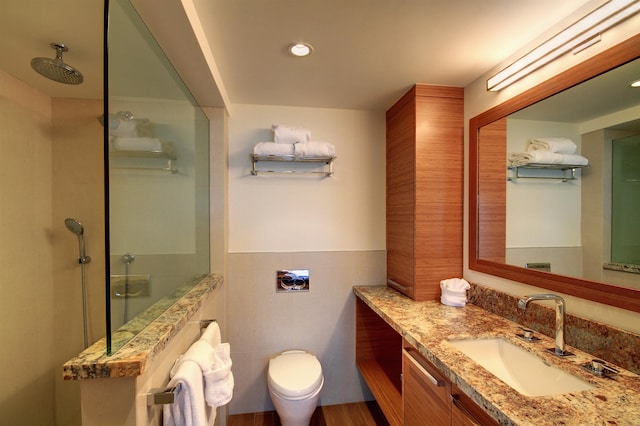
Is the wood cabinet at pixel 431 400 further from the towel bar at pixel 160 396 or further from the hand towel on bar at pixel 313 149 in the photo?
the hand towel on bar at pixel 313 149

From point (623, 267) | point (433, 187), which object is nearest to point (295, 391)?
point (433, 187)

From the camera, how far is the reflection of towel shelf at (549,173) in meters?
1.24

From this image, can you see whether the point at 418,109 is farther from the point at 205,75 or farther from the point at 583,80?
the point at 205,75

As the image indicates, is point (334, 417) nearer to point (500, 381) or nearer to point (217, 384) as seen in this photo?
point (217, 384)

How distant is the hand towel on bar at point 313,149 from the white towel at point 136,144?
0.95 meters

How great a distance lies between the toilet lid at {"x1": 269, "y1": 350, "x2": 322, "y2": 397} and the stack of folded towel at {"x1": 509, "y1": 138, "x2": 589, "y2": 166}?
1.79 m

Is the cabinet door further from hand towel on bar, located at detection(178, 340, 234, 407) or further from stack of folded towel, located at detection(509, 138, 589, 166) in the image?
stack of folded towel, located at detection(509, 138, 589, 166)

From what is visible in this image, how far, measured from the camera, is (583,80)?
1135mm

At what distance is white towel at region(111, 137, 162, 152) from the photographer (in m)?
0.86

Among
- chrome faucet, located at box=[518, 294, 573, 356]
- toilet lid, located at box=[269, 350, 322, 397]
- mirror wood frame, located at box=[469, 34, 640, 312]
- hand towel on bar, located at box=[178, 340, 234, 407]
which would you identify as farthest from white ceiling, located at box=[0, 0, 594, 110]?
toilet lid, located at box=[269, 350, 322, 397]

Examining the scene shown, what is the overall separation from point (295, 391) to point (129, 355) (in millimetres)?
1167

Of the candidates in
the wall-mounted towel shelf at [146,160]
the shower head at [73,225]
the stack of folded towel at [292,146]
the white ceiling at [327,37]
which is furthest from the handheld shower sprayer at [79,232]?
the stack of folded towel at [292,146]

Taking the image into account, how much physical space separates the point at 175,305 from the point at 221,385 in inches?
16.4

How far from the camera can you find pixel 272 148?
197 cm
